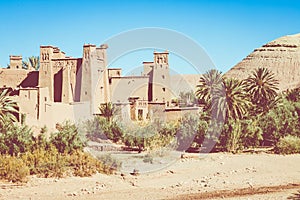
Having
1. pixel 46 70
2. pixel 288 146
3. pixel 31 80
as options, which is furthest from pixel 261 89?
pixel 31 80

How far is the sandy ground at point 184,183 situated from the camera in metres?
14.7

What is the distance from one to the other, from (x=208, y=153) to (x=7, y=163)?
1105 cm

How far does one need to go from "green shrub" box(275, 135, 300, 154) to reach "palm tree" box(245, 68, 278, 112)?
3373 mm

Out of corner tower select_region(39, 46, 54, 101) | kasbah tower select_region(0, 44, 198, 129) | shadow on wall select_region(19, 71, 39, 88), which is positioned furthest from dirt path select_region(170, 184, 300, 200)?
shadow on wall select_region(19, 71, 39, 88)

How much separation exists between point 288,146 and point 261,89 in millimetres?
4221

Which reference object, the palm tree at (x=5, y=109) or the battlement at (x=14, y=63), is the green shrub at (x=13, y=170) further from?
the battlement at (x=14, y=63)

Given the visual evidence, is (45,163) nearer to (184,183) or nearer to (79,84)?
(184,183)

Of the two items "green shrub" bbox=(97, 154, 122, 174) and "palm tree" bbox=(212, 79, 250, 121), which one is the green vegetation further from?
"green shrub" bbox=(97, 154, 122, 174)

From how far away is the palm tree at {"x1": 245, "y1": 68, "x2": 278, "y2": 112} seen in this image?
25.4m

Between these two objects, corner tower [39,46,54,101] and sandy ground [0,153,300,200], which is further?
corner tower [39,46,54,101]

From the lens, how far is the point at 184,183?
16.5 m

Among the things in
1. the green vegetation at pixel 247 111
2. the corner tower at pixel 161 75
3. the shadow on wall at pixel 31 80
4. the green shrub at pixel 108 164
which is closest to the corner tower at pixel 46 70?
the shadow on wall at pixel 31 80

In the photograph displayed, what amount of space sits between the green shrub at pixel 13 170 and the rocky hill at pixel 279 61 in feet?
163

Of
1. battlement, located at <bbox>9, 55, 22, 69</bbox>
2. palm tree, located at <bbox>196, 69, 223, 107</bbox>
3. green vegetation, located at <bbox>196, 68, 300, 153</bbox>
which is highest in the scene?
Answer: battlement, located at <bbox>9, 55, 22, 69</bbox>
